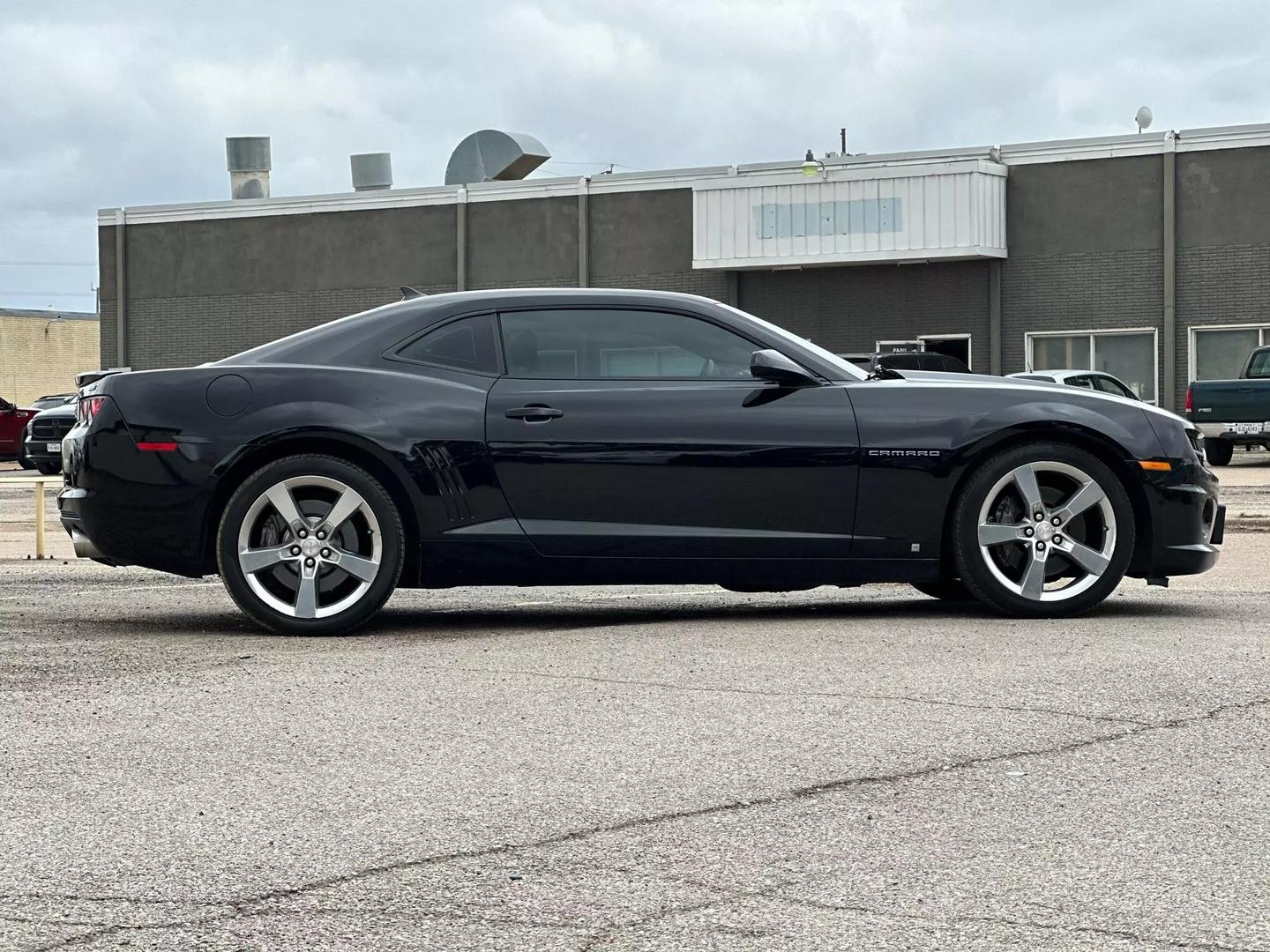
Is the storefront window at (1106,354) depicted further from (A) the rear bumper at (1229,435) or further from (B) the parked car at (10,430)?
(B) the parked car at (10,430)

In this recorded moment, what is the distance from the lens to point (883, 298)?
35.0 metres

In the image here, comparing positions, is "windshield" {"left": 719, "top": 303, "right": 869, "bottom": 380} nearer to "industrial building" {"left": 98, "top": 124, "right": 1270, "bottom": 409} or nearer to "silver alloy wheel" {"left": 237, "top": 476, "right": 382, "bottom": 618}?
"silver alloy wheel" {"left": 237, "top": 476, "right": 382, "bottom": 618}

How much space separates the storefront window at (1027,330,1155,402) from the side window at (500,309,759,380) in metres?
26.6

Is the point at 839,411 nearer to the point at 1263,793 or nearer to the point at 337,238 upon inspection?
the point at 1263,793

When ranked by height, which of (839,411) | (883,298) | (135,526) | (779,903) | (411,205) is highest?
(411,205)

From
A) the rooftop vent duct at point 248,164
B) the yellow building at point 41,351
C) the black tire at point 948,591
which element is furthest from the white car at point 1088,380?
the yellow building at point 41,351

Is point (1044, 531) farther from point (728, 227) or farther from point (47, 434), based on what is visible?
point (728, 227)

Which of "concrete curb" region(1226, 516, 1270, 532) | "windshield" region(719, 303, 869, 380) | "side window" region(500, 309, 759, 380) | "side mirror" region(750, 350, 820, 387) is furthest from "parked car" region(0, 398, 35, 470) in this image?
"side mirror" region(750, 350, 820, 387)

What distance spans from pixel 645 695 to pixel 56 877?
2.37 metres

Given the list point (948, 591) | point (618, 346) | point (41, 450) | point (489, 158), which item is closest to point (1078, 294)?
point (489, 158)

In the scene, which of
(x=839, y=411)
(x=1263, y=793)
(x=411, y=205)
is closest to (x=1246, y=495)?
(x=839, y=411)

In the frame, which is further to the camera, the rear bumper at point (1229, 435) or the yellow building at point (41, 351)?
the yellow building at point (41, 351)

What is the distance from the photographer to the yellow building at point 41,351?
7231cm

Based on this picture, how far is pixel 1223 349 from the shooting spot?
32719 mm
